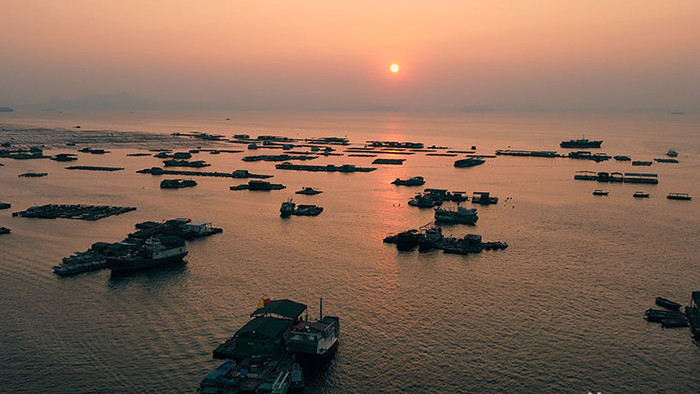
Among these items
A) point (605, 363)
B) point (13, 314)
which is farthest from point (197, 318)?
point (605, 363)

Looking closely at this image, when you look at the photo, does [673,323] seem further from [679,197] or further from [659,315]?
[679,197]

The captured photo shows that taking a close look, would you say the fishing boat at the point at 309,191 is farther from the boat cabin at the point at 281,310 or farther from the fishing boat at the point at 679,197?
the fishing boat at the point at 679,197

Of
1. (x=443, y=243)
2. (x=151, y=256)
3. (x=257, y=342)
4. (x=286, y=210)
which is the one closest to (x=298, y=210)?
(x=286, y=210)

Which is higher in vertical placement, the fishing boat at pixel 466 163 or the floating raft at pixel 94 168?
the fishing boat at pixel 466 163

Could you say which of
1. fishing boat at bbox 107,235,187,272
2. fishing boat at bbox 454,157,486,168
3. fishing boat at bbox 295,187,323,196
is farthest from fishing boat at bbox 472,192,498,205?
fishing boat at bbox 454,157,486,168

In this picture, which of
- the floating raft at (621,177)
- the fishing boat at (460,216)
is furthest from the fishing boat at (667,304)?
the floating raft at (621,177)

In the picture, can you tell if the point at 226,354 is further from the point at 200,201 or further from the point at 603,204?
the point at 603,204
